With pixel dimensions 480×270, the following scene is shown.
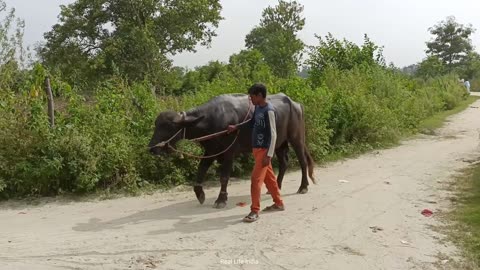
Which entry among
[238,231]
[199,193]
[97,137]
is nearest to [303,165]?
[199,193]

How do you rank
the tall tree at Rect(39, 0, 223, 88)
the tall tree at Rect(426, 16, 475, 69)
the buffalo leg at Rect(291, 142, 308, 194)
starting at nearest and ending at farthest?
the buffalo leg at Rect(291, 142, 308, 194)
the tall tree at Rect(39, 0, 223, 88)
the tall tree at Rect(426, 16, 475, 69)

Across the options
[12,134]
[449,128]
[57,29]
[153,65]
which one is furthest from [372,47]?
[57,29]

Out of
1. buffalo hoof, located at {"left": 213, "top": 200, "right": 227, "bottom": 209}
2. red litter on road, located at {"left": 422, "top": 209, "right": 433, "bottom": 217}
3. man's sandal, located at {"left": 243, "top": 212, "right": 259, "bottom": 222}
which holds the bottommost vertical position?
red litter on road, located at {"left": 422, "top": 209, "right": 433, "bottom": 217}

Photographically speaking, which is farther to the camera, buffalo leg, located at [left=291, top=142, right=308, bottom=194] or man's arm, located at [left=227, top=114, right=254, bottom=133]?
buffalo leg, located at [left=291, top=142, right=308, bottom=194]

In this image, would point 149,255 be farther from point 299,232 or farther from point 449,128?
point 449,128

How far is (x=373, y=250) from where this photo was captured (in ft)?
16.3

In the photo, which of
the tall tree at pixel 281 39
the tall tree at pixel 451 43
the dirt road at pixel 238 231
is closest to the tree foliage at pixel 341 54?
the tall tree at pixel 281 39

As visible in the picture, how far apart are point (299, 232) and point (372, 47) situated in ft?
47.1

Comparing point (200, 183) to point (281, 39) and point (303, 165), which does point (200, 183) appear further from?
point (281, 39)

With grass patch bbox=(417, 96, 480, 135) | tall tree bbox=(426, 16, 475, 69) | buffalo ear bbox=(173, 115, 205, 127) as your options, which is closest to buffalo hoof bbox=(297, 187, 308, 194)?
buffalo ear bbox=(173, 115, 205, 127)

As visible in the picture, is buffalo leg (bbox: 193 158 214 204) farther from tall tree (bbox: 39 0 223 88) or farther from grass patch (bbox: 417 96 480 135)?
tall tree (bbox: 39 0 223 88)

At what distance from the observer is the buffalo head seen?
20.8 feet

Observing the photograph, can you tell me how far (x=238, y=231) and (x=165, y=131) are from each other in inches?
68.3

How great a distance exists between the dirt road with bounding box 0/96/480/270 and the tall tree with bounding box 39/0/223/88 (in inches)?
749
